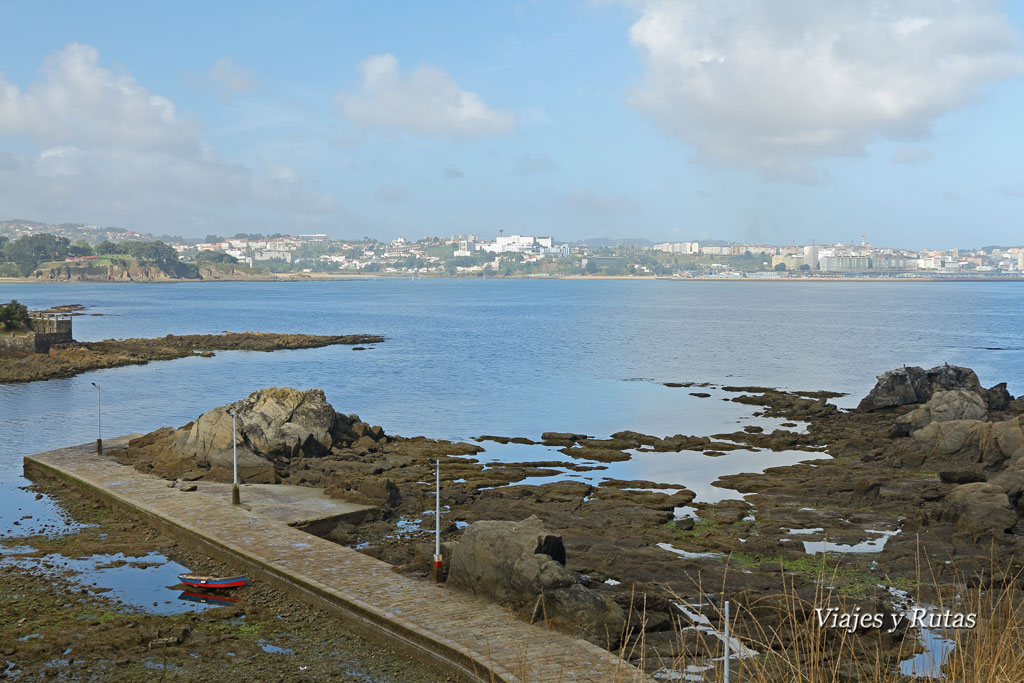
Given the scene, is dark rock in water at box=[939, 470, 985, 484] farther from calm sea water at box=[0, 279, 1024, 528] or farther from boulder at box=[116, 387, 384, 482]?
boulder at box=[116, 387, 384, 482]

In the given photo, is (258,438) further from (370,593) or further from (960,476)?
(960,476)

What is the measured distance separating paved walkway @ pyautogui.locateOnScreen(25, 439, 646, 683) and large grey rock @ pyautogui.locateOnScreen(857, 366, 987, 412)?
3225cm

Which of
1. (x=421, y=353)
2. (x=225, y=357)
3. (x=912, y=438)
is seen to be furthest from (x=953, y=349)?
(x=225, y=357)

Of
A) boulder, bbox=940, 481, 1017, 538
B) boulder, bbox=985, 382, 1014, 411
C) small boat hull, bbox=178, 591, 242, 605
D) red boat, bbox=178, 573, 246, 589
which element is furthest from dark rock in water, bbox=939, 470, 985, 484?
small boat hull, bbox=178, 591, 242, 605

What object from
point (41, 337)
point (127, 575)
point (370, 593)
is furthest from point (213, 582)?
point (41, 337)

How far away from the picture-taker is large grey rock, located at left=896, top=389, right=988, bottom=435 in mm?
39031

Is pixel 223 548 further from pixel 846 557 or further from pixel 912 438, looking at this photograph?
pixel 912 438

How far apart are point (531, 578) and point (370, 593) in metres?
3.46

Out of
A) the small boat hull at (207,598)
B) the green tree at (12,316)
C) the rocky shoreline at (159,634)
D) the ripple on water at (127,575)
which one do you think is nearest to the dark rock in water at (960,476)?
the rocky shoreline at (159,634)

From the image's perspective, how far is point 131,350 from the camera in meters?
82.4

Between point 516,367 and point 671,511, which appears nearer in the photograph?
point 671,511

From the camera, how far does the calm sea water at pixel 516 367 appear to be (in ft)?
160

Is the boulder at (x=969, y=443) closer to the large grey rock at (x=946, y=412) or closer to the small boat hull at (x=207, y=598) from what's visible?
the large grey rock at (x=946, y=412)

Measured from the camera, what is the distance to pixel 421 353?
86.9 meters
